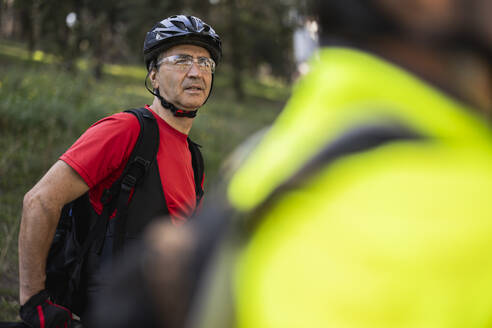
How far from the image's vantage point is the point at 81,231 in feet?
9.10

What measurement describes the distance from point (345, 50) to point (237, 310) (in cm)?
41

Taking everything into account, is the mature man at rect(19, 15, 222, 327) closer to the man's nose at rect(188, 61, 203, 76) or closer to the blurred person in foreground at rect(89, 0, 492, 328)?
the man's nose at rect(188, 61, 203, 76)

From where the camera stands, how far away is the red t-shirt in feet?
8.42

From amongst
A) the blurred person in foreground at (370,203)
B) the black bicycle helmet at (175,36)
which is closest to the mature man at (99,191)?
the black bicycle helmet at (175,36)

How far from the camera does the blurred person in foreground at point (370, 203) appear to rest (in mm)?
691

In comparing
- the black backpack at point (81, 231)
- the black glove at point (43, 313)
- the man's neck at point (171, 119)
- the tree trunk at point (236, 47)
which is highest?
the tree trunk at point (236, 47)

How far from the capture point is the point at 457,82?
0.75 meters

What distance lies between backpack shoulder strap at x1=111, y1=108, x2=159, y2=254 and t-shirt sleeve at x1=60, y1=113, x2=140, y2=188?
0.14 feet

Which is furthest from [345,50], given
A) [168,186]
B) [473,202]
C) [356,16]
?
[168,186]

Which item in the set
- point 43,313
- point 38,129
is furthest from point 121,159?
point 38,129

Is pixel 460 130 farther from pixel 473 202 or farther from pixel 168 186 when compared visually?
pixel 168 186

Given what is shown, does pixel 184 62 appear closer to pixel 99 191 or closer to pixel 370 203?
pixel 99 191

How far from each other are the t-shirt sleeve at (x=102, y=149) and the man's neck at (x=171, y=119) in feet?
1.29

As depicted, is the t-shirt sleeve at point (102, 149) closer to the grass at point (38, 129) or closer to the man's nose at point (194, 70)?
the man's nose at point (194, 70)
